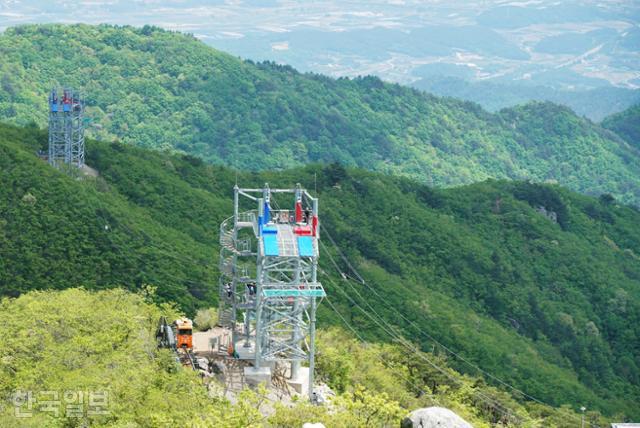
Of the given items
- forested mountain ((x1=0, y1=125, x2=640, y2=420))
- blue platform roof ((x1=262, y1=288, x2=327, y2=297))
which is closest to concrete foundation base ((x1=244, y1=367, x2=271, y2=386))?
blue platform roof ((x1=262, y1=288, x2=327, y2=297))

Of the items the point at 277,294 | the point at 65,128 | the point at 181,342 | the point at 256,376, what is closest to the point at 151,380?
the point at 256,376

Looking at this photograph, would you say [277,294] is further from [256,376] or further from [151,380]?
[151,380]

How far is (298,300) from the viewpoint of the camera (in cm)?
5678

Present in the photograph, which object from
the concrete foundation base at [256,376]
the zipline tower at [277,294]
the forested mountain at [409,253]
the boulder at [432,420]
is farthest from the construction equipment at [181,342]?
the forested mountain at [409,253]

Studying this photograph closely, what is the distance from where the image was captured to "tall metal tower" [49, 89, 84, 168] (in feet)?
341

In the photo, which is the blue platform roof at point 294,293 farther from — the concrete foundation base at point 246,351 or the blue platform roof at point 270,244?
the concrete foundation base at point 246,351

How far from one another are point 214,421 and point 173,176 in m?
75.9

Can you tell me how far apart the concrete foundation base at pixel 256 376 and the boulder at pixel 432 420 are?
8.40m

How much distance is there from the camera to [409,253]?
412ft

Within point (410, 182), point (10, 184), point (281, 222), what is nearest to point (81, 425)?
point (281, 222)

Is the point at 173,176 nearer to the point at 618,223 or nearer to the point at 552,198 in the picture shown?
A: the point at 552,198

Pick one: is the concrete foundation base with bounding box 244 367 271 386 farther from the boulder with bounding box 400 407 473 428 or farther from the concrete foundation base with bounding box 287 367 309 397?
the boulder with bounding box 400 407 473 428

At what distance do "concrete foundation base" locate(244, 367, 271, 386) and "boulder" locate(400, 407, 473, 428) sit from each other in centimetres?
840

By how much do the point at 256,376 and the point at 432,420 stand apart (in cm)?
982
